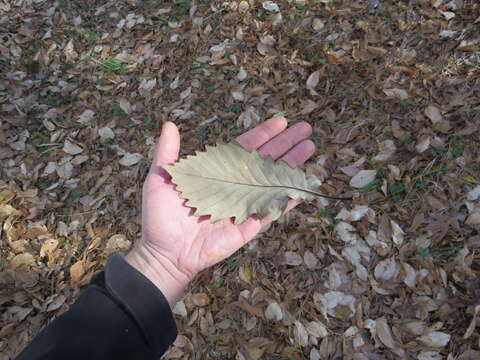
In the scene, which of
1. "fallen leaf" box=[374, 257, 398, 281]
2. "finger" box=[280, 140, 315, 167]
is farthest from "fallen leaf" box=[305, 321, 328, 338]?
"finger" box=[280, 140, 315, 167]

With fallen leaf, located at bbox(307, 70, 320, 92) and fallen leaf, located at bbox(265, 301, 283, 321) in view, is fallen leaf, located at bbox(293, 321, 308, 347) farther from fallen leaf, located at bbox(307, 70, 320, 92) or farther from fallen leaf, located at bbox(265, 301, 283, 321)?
fallen leaf, located at bbox(307, 70, 320, 92)

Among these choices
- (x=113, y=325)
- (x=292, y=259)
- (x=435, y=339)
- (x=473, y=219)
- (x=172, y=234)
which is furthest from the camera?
(x=292, y=259)

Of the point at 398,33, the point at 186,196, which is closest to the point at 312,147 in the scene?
the point at 186,196

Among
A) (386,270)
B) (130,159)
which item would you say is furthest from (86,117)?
(386,270)

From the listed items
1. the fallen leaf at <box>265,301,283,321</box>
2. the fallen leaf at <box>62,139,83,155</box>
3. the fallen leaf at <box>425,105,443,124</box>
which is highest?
the fallen leaf at <box>425,105,443,124</box>

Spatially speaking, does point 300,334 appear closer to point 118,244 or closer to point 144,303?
point 144,303
